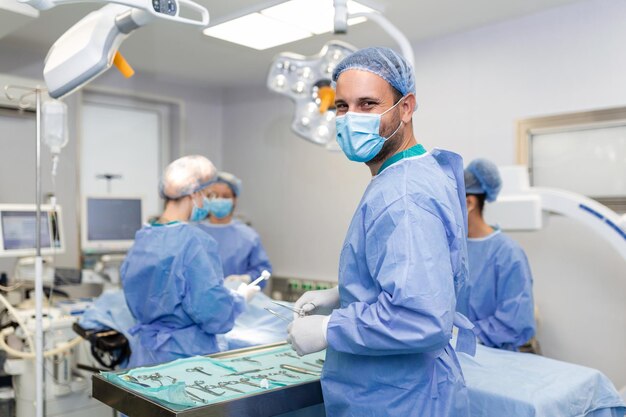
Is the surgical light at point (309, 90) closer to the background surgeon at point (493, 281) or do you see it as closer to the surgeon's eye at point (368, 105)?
the background surgeon at point (493, 281)

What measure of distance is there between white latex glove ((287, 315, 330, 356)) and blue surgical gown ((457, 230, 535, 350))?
3.78ft

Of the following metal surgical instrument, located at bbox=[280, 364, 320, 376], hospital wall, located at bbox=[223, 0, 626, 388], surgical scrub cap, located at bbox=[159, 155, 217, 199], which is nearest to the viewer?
metal surgical instrument, located at bbox=[280, 364, 320, 376]

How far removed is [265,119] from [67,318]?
101 inches

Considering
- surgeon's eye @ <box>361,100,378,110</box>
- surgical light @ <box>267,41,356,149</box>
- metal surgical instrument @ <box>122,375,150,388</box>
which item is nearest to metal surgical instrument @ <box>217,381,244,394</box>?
metal surgical instrument @ <box>122,375,150,388</box>

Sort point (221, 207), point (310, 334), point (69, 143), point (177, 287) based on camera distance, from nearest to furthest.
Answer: point (310, 334) → point (177, 287) → point (221, 207) → point (69, 143)

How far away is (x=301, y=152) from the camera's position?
4750 millimetres

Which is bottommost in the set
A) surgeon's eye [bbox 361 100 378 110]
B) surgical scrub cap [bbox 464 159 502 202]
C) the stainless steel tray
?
the stainless steel tray

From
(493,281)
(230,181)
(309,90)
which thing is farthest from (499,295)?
(230,181)

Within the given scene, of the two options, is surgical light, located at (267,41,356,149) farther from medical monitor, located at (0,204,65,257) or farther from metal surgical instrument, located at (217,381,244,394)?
medical monitor, located at (0,204,65,257)

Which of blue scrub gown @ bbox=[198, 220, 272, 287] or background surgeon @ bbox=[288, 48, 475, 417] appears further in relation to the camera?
blue scrub gown @ bbox=[198, 220, 272, 287]

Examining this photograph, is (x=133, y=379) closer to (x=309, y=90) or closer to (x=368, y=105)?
(x=368, y=105)

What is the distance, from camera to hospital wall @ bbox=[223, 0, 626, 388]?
9.87ft

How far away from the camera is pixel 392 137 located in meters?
1.46

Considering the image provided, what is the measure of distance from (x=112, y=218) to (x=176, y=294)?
6.25ft
